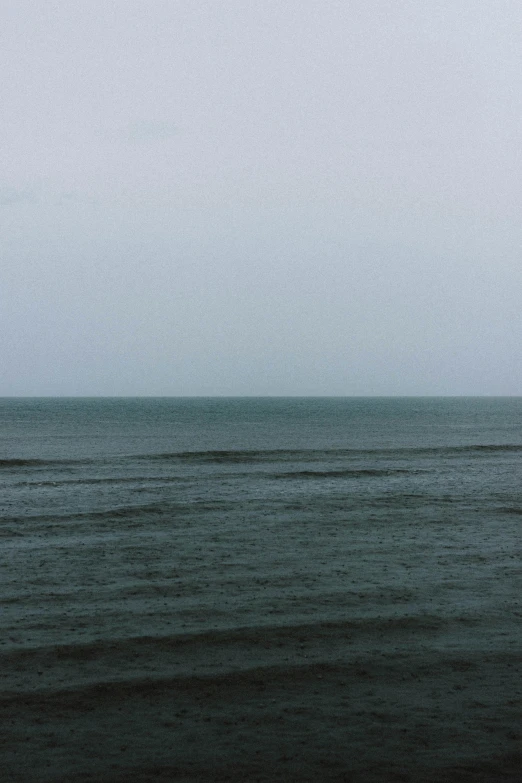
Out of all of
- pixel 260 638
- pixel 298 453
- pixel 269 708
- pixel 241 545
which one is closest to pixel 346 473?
pixel 298 453

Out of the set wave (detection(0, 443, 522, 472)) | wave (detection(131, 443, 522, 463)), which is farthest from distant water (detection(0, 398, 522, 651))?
wave (detection(131, 443, 522, 463))

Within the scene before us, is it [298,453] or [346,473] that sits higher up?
[298,453]

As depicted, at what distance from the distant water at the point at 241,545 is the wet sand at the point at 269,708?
4.87 ft

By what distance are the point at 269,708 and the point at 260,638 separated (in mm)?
3442

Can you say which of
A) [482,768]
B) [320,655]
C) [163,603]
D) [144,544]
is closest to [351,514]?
[144,544]

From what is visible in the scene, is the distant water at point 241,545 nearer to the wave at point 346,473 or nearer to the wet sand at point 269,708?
the wave at point 346,473

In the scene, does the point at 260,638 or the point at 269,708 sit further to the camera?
the point at 260,638

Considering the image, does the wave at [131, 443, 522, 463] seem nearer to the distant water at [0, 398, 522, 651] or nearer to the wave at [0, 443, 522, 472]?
the wave at [0, 443, 522, 472]

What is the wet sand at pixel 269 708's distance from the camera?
10195mm

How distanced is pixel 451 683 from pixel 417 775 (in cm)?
339

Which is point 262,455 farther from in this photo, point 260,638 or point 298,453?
point 260,638

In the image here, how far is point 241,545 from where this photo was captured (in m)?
25.0

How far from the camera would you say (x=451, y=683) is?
13.1m

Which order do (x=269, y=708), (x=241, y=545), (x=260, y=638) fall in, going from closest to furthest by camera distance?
(x=269, y=708)
(x=260, y=638)
(x=241, y=545)
